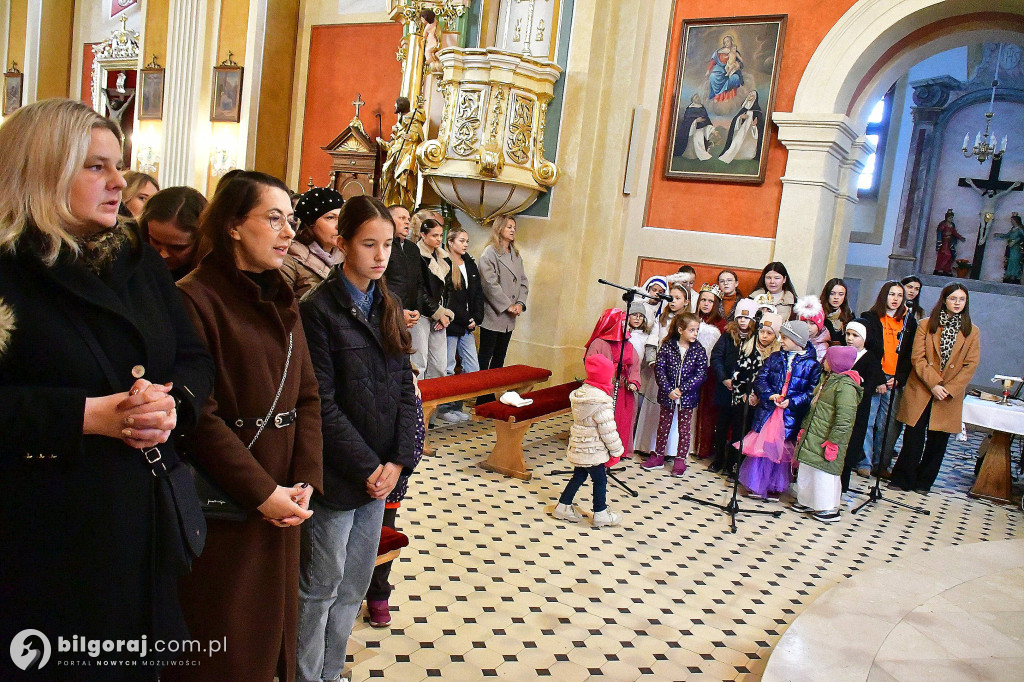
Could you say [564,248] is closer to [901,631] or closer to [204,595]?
[901,631]

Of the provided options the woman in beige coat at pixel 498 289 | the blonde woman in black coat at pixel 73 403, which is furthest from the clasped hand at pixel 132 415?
the woman in beige coat at pixel 498 289

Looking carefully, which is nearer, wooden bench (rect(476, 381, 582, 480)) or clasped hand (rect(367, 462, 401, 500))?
clasped hand (rect(367, 462, 401, 500))

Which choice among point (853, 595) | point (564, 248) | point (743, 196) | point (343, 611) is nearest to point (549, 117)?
point (564, 248)

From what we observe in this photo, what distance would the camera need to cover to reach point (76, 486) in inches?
55.7

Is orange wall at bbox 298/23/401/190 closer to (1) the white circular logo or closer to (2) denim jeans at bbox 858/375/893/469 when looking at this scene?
(2) denim jeans at bbox 858/375/893/469

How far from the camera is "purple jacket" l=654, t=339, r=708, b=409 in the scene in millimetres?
5812

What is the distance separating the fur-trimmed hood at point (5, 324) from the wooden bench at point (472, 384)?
11.8 ft

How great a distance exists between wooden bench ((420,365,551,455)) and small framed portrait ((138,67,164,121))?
861 centimetres

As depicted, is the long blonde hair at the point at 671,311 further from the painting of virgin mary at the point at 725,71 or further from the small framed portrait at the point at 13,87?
the small framed portrait at the point at 13,87

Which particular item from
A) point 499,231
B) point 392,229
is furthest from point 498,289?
point 392,229

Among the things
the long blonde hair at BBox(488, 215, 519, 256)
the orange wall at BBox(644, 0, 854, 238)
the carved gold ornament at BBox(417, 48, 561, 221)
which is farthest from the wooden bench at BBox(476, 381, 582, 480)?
the orange wall at BBox(644, 0, 854, 238)

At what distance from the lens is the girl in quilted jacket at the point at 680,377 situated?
5.82 meters

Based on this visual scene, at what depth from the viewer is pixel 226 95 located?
10812mm

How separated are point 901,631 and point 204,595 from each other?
9.66 feet
